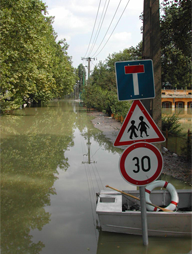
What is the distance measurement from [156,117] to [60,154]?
21.0 ft

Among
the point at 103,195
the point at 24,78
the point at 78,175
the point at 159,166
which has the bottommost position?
the point at 78,175

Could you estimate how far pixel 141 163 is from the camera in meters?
3.88

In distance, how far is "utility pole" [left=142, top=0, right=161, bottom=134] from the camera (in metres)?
6.37

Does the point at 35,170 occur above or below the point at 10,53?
below

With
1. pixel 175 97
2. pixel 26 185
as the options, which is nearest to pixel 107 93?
pixel 175 97

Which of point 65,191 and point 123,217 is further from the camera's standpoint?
point 65,191

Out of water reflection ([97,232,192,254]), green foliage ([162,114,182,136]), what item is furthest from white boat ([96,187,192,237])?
green foliage ([162,114,182,136])

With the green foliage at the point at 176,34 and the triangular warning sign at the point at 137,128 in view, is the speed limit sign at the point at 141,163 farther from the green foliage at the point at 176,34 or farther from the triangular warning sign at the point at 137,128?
the green foliage at the point at 176,34

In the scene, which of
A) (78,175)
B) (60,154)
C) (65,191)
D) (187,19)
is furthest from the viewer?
(60,154)

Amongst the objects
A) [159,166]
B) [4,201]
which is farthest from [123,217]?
[4,201]

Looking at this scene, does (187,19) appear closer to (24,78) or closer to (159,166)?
(159,166)

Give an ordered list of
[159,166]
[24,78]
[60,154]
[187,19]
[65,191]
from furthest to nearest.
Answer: [24,78], [60,154], [187,19], [65,191], [159,166]

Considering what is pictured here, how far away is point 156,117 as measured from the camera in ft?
22.1

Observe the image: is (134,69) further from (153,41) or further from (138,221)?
(153,41)
